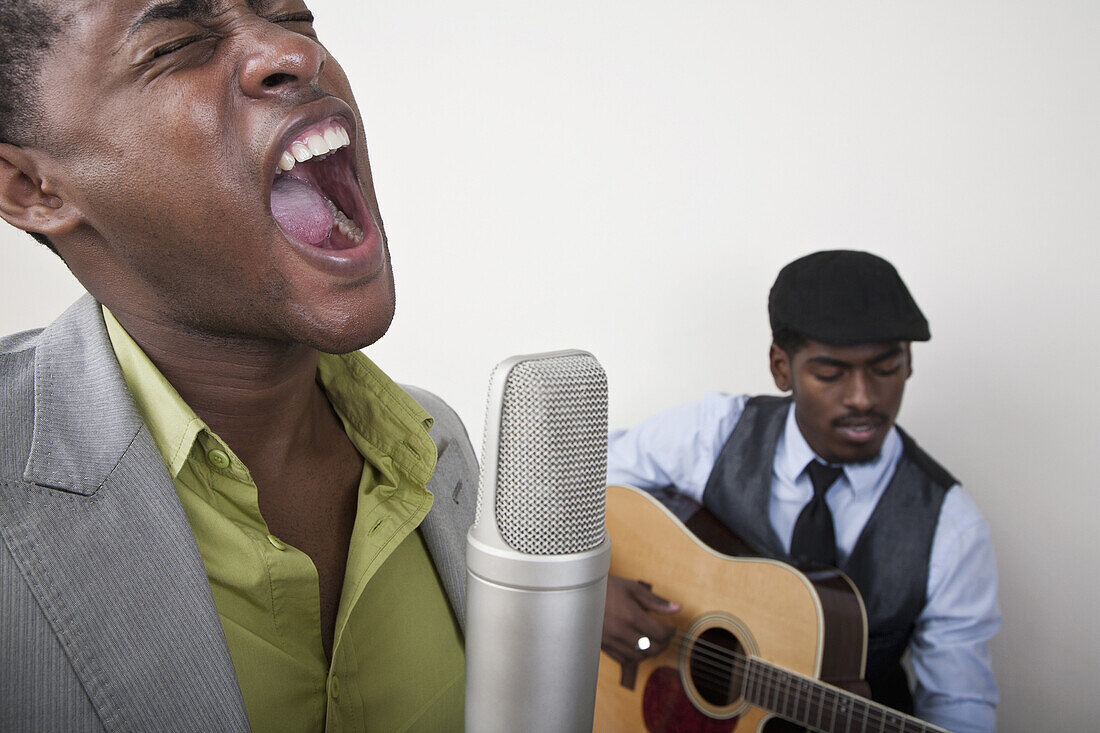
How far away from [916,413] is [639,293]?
0.94m

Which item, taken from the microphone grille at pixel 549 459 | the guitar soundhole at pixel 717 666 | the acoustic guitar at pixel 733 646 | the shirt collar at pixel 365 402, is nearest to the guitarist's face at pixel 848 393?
the acoustic guitar at pixel 733 646

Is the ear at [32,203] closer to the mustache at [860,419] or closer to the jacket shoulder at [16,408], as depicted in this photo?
the jacket shoulder at [16,408]

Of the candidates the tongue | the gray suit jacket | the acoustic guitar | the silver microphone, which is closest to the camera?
the silver microphone

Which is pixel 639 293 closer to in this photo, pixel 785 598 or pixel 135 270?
pixel 785 598

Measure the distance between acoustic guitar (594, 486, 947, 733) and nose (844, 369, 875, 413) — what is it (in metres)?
0.41

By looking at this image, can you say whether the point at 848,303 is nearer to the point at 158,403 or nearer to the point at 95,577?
the point at 158,403

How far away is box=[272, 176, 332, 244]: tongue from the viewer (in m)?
1.18

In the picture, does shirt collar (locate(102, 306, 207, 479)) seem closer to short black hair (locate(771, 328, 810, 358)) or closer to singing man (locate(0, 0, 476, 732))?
singing man (locate(0, 0, 476, 732))

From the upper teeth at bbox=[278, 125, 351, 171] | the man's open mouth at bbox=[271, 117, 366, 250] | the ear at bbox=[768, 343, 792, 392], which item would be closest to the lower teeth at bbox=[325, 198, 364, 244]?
the man's open mouth at bbox=[271, 117, 366, 250]

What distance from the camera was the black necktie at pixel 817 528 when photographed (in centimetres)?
214

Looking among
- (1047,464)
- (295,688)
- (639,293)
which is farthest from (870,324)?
(295,688)

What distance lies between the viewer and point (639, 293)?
286cm

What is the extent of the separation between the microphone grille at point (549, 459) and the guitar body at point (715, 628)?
1.54 metres

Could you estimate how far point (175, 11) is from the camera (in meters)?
A: 0.94
